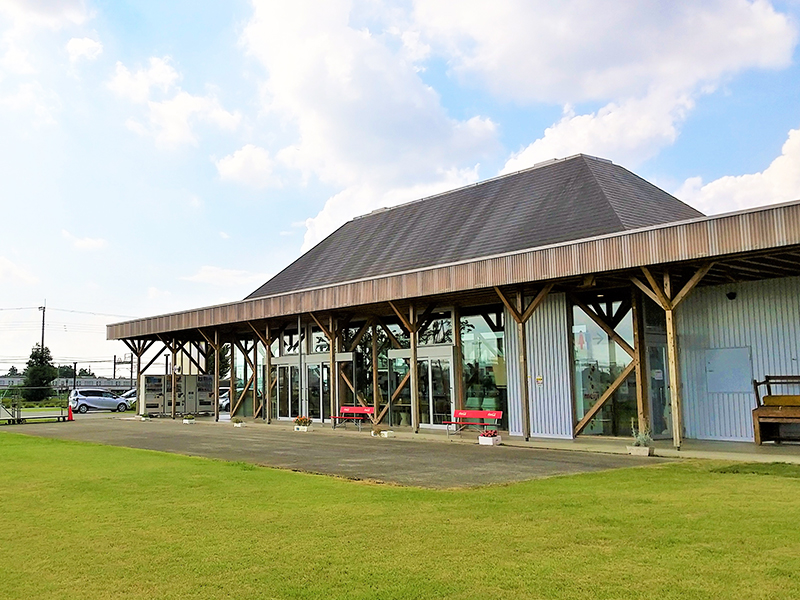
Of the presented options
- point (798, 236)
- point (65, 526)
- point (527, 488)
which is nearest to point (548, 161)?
point (798, 236)

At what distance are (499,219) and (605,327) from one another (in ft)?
19.9

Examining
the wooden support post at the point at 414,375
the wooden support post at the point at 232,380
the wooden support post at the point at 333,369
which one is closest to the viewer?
the wooden support post at the point at 414,375

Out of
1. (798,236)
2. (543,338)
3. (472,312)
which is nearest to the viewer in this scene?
(798,236)

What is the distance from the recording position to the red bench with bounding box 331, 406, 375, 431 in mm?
21281

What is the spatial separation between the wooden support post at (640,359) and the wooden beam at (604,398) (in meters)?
→ 0.24

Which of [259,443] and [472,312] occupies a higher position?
[472,312]

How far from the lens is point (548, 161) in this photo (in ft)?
75.8

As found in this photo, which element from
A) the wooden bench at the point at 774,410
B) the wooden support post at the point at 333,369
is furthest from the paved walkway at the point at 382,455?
the wooden bench at the point at 774,410

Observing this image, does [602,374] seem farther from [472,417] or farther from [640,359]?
[472,417]

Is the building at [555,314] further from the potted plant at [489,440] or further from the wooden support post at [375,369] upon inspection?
the potted plant at [489,440]

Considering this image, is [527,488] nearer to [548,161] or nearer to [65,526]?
[65,526]

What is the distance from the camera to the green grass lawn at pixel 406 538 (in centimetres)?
482

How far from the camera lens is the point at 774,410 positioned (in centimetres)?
1388

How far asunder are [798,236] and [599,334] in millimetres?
6638
